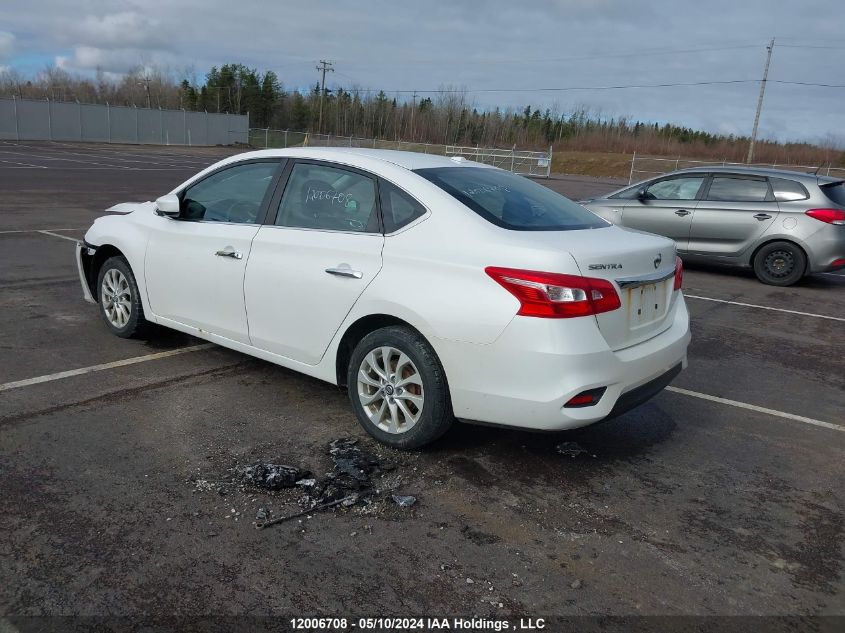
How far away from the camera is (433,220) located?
13.0 feet

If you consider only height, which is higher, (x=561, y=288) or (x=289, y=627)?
(x=561, y=288)

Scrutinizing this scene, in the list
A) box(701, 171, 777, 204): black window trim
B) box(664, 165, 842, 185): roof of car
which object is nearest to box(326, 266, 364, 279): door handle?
box(664, 165, 842, 185): roof of car

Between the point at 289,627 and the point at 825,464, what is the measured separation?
3.42 m

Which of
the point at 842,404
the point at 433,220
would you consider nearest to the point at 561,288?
the point at 433,220

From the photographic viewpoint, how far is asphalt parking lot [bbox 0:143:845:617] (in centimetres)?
286

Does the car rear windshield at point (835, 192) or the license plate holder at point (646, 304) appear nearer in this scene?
the license plate holder at point (646, 304)

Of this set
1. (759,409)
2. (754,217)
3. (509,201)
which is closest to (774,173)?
(754,217)

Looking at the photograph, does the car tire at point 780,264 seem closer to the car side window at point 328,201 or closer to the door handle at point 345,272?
the car side window at point 328,201

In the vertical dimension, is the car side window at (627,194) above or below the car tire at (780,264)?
above

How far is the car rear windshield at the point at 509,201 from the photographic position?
13.4 feet

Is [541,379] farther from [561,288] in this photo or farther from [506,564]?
[506,564]

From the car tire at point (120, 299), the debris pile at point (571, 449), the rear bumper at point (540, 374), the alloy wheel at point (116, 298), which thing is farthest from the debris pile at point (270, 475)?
the alloy wheel at point (116, 298)

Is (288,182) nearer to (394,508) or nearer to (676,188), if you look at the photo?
(394,508)

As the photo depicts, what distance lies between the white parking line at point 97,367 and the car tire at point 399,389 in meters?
2.10
